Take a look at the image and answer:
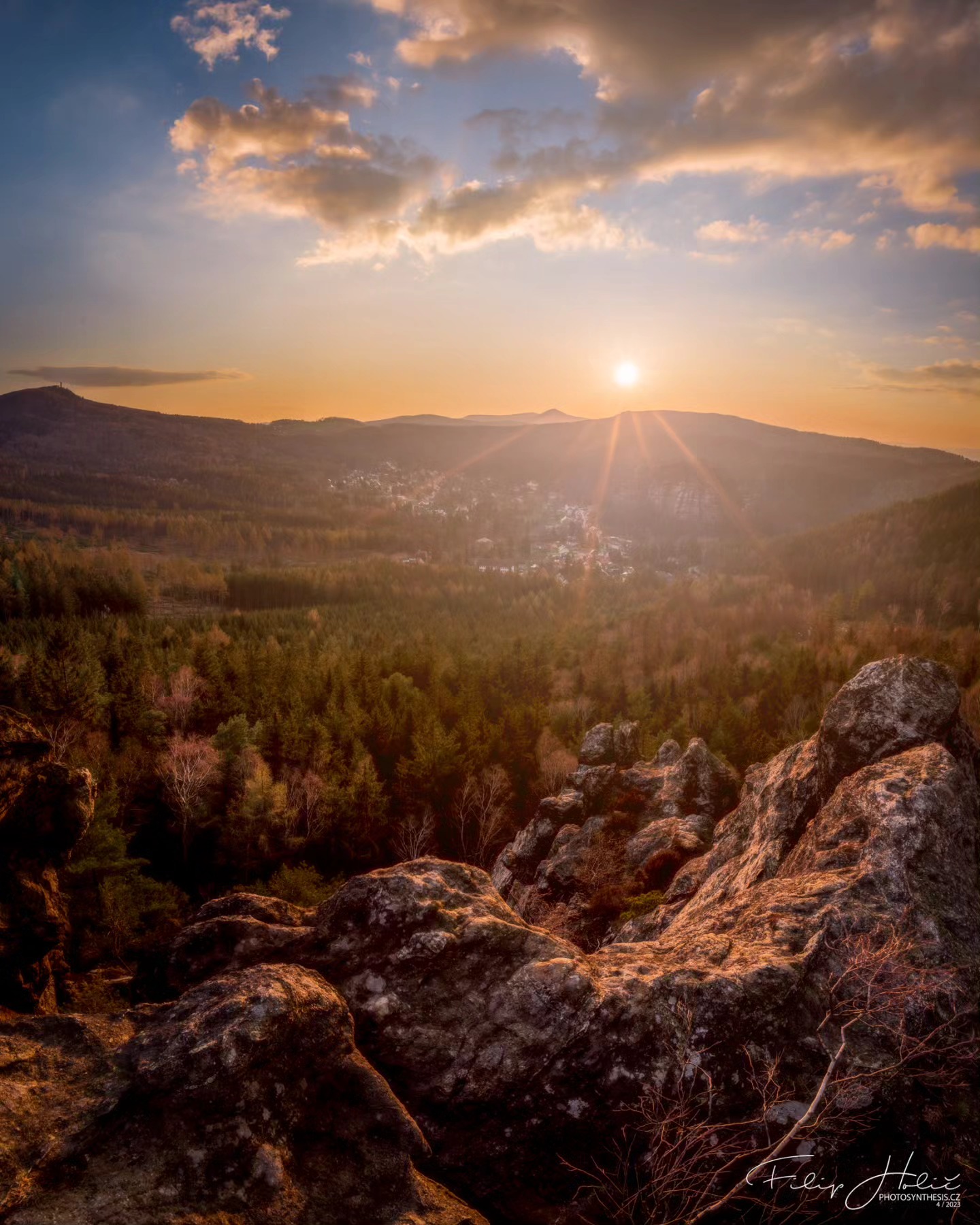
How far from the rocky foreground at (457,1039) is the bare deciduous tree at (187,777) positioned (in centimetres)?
2780

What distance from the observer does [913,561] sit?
170m

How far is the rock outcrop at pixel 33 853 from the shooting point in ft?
33.1

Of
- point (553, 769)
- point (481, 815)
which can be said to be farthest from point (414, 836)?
point (553, 769)

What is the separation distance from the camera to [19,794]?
10672 millimetres

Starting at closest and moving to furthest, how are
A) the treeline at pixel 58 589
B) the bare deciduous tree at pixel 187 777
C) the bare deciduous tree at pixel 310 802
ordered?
1. the bare deciduous tree at pixel 187 777
2. the bare deciduous tree at pixel 310 802
3. the treeline at pixel 58 589

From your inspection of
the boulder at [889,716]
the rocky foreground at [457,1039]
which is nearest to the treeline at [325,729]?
the rocky foreground at [457,1039]

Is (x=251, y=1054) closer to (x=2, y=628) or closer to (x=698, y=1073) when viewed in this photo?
(x=698, y=1073)

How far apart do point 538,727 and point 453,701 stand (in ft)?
30.3

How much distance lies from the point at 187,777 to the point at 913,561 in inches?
7825

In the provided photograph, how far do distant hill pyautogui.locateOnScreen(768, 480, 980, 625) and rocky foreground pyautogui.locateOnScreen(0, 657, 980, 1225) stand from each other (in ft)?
497

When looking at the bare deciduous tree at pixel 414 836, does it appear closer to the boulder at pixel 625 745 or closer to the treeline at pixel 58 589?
the boulder at pixel 625 745

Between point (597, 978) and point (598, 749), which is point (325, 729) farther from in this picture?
point (597, 978)

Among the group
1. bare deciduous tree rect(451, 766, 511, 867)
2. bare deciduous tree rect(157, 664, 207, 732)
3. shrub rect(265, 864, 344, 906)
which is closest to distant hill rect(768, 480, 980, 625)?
bare deciduous tree rect(451, 766, 511, 867)

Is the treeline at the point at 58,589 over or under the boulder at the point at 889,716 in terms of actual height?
under
